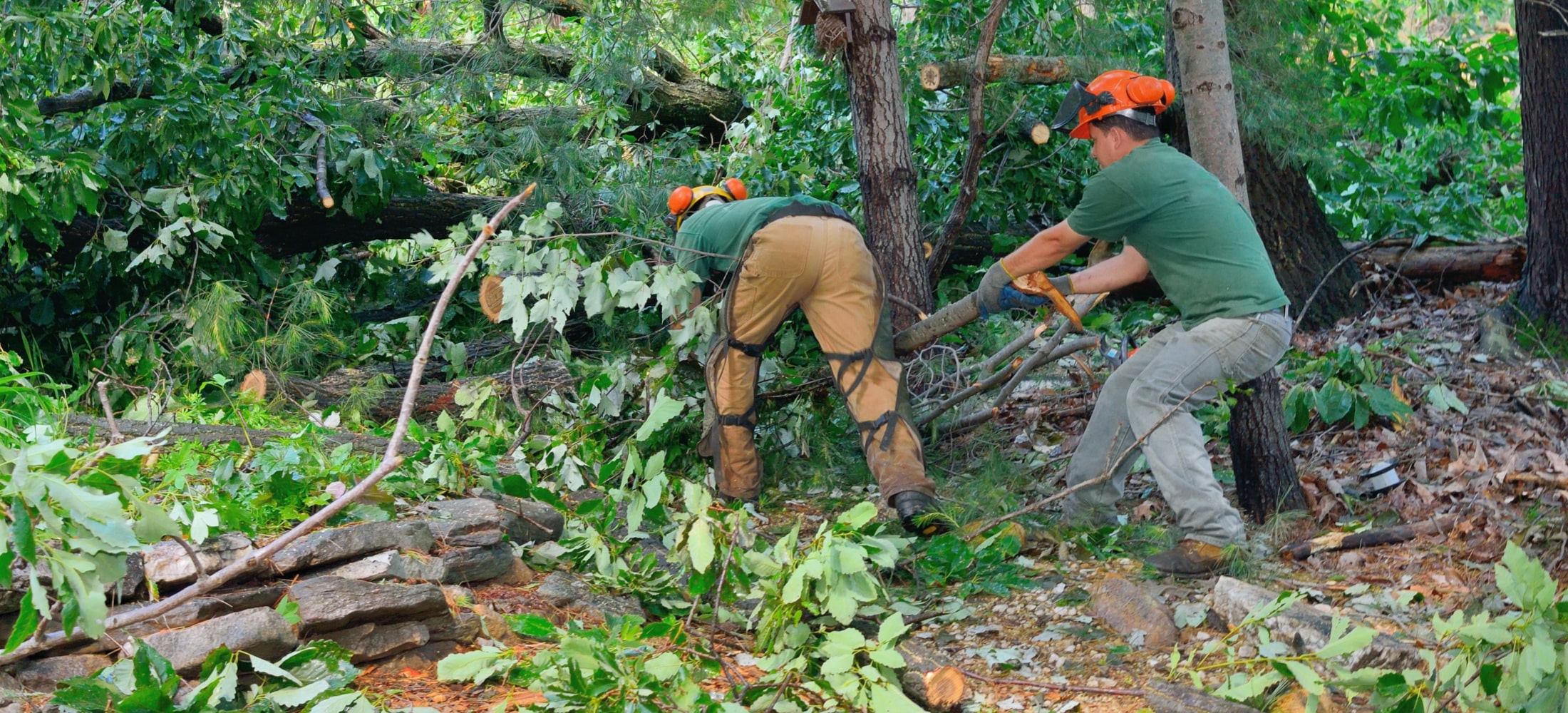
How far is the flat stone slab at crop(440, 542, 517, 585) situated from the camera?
2883 mm

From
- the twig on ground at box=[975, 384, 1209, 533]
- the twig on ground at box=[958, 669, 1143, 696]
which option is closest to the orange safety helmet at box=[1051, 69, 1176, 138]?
the twig on ground at box=[975, 384, 1209, 533]

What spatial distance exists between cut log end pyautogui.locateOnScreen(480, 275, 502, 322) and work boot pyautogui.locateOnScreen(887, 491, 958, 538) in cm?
179

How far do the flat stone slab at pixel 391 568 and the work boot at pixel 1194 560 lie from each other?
→ 2067mm

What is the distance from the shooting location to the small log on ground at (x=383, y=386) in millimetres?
4621

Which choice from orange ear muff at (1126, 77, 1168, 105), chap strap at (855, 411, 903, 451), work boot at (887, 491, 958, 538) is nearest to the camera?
orange ear muff at (1126, 77, 1168, 105)

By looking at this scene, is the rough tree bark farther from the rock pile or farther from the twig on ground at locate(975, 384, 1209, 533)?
the rock pile

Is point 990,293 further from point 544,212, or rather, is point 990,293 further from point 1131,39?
point 1131,39

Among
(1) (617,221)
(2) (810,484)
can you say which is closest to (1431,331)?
(2) (810,484)

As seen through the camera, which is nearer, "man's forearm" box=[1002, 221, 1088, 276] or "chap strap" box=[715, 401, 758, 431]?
"man's forearm" box=[1002, 221, 1088, 276]

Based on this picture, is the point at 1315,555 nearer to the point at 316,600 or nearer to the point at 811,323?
the point at 811,323

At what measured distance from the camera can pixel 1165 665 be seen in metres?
2.86

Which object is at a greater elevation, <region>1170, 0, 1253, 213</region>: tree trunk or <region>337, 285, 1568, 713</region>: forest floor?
<region>1170, 0, 1253, 213</region>: tree trunk

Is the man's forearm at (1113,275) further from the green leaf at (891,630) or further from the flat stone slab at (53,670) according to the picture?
the flat stone slab at (53,670)

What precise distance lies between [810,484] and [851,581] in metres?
1.91
